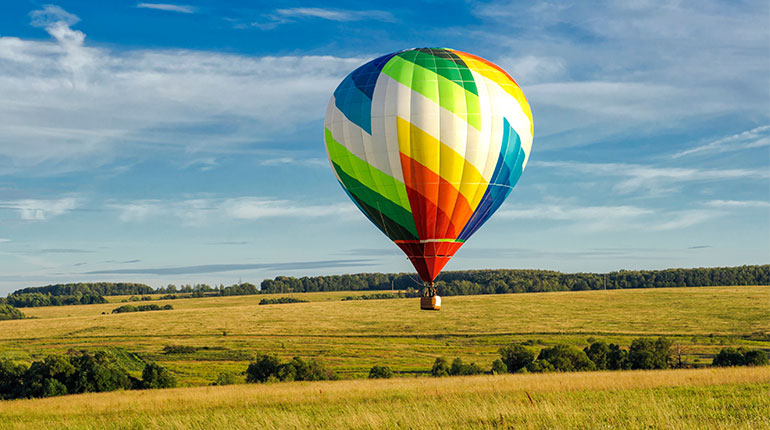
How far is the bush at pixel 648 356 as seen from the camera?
5641cm

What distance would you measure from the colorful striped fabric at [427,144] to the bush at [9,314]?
177m

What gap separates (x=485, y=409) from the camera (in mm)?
17375

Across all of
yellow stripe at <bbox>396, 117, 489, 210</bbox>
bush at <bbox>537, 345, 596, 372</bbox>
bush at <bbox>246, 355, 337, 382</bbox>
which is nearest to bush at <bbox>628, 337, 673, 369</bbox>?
bush at <bbox>537, 345, 596, 372</bbox>

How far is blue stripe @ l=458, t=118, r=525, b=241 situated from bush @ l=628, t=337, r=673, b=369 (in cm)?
2949

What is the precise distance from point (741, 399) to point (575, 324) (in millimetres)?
112735

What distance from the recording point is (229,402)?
3219cm

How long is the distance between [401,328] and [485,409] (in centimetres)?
11811

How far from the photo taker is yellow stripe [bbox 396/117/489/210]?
99.7 ft

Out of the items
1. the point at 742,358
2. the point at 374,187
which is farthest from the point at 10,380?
the point at 742,358

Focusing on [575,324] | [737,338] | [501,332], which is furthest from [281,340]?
[737,338]

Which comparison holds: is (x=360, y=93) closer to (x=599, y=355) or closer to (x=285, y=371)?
(x=285, y=371)

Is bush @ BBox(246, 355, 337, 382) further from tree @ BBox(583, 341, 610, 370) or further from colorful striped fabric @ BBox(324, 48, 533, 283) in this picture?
colorful striped fabric @ BBox(324, 48, 533, 283)

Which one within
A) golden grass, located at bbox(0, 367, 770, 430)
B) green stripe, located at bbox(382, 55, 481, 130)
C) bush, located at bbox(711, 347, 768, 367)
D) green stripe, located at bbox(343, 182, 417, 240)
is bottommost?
bush, located at bbox(711, 347, 768, 367)

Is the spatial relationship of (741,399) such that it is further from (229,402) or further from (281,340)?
(281,340)
